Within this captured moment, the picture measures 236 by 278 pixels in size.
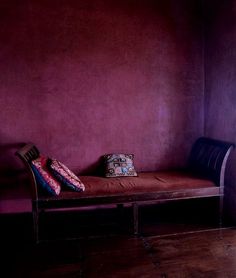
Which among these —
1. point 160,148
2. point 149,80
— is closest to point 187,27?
point 149,80

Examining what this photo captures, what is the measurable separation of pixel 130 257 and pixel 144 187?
78 centimetres

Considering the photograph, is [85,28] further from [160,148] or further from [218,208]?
[218,208]

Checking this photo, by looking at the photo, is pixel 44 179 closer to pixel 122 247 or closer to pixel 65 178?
pixel 65 178

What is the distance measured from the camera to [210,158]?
149 inches

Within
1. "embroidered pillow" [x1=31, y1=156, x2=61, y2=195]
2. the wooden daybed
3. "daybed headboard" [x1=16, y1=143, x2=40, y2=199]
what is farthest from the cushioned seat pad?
"daybed headboard" [x1=16, y1=143, x2=40, y2=199]

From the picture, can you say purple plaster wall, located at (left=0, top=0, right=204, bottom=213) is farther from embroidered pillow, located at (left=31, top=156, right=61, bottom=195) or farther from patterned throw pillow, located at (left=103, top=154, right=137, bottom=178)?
embroidered pillow, located at (left=31, top=156, right=61, bottom=195)

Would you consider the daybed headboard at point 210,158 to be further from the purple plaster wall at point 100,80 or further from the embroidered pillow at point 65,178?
the embroidered pillow at point 65,178

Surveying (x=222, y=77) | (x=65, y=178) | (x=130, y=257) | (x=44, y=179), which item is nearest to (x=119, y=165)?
(x=65, y=178)

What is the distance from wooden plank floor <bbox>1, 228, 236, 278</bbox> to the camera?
271 cm

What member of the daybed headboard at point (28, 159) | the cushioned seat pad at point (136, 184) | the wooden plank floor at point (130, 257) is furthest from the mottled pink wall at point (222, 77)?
the daybed headboard at point (28, 159)

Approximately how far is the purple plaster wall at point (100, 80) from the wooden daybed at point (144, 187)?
0.36 metres

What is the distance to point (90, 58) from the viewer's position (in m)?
3.96

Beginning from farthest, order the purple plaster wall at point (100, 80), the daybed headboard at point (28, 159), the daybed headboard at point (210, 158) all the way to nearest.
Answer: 1. the purple plaster wall at point (100, 80)
2. the daybed headboard at point (210, 158)
3. the daybed headboard at point (28, 159)

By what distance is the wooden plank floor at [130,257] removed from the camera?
8.89 feet
